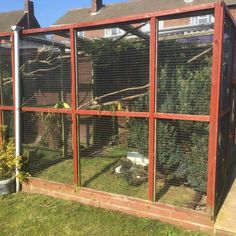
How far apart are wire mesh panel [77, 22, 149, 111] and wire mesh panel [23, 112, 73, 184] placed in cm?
73

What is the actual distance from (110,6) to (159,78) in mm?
19733

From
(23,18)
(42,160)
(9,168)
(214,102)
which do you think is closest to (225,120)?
(214,102)

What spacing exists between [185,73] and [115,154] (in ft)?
6.25

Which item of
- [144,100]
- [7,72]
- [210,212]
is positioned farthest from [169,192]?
[7,72]

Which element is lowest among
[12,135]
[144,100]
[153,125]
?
[12,135]

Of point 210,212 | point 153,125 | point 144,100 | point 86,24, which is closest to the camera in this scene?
point 210,212

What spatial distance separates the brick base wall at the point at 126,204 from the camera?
3.10 metres

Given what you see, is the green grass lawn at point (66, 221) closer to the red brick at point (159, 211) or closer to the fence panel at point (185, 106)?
the red brick at point (159, 211)

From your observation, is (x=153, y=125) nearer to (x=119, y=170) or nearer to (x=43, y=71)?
(x=119, y=170)

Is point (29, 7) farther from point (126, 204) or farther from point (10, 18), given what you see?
point (126, 204)

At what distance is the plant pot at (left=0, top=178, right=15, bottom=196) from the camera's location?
412 cm

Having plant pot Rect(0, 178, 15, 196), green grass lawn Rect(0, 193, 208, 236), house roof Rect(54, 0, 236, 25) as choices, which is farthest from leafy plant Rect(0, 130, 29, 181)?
house roof Rect(54, 0, 236, 25)

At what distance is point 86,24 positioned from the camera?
3.55 m

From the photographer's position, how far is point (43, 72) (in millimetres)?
4555
